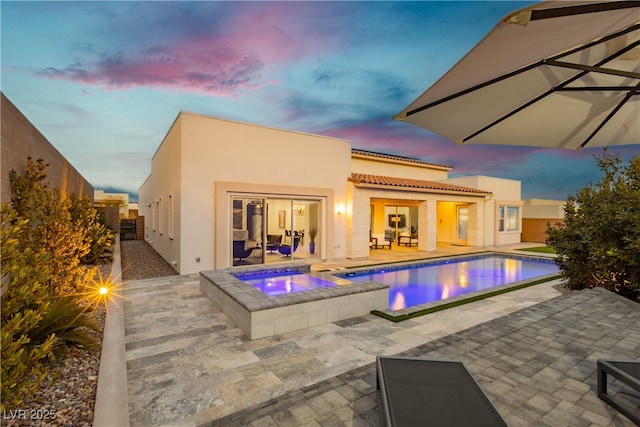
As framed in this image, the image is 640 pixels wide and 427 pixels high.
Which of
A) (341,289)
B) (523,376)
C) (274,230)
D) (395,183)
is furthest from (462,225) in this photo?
(523,376)

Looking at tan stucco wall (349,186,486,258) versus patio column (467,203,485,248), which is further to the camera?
patio column (467,203,485,248)

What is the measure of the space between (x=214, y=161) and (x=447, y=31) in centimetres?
1680

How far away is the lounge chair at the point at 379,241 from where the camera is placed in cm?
2113

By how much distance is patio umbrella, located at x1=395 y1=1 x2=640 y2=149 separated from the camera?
107 inches

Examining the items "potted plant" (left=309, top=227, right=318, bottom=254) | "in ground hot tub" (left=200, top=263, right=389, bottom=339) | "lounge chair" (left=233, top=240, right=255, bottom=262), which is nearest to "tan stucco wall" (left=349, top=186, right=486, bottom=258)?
"potted plant" (left=309, top=227, right=318, bottom=254)

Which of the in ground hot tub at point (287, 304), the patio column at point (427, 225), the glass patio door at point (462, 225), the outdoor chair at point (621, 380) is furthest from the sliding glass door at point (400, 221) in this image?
the outdoor chair at point (621, 380)

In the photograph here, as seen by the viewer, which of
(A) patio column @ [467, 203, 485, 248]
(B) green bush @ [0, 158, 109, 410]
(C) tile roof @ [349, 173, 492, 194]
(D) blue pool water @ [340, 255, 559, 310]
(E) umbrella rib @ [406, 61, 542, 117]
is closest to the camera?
(B) green bush @ [0, 158, 109, 410]

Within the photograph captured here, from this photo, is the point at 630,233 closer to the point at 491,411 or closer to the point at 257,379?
the point at 491,411

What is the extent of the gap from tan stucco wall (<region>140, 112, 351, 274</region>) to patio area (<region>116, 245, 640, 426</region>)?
15.9 ft

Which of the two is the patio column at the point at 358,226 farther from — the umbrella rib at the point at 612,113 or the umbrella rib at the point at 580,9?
the umbrella rib at the point at 580,9

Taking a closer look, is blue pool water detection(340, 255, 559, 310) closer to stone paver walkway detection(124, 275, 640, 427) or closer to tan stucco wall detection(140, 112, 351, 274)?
stone paver walkway detection(124, 275, 640, 427)

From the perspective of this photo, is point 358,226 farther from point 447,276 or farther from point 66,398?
point 66,398

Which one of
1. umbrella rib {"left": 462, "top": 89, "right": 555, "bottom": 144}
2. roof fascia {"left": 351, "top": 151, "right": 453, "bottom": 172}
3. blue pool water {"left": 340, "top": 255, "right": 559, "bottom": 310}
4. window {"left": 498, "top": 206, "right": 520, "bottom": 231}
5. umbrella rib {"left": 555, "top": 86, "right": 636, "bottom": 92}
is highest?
roof fascia {"left": 351, "top": 151, "right": 453, "bottom": 172}

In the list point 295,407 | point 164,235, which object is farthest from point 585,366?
point 164,235
